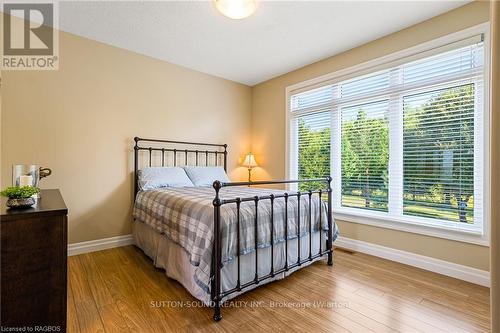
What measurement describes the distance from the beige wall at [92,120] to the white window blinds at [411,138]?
215cm

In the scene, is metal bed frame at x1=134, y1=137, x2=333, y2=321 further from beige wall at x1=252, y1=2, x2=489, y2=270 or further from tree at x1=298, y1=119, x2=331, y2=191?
tree at x1=298, y1=119, x2=331, y2=191

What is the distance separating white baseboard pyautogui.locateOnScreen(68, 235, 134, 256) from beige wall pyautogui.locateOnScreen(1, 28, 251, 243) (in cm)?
6

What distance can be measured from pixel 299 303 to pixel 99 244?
2.40m

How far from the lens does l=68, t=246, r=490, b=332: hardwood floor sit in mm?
1533

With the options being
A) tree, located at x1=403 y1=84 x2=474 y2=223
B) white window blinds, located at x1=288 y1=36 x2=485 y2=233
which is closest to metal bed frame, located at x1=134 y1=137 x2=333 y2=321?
white window blinds, located at x1=288 y1=36 x2=485 y2=233

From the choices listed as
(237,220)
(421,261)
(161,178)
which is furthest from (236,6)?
(421,261)

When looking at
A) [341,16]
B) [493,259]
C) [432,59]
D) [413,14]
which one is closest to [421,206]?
[432,59]

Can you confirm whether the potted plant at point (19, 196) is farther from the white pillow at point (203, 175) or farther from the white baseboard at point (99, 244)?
the white pillow at point (203, 175)

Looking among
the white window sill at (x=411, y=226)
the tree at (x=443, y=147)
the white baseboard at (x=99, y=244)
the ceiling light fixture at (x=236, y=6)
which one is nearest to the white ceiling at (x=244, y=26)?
the ceiling light fixture at (x=236, y=6)

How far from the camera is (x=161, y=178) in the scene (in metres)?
2.96

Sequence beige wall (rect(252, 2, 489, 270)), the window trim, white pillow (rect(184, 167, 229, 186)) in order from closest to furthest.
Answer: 1. the window trim
2. beige wall (rect(252, 2, 489, 270))
3. white pillow (rect(184, 167, 229, 186))

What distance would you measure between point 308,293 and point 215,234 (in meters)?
0.94

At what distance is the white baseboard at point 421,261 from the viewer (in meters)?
2.09

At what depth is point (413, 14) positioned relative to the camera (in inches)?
91.2
